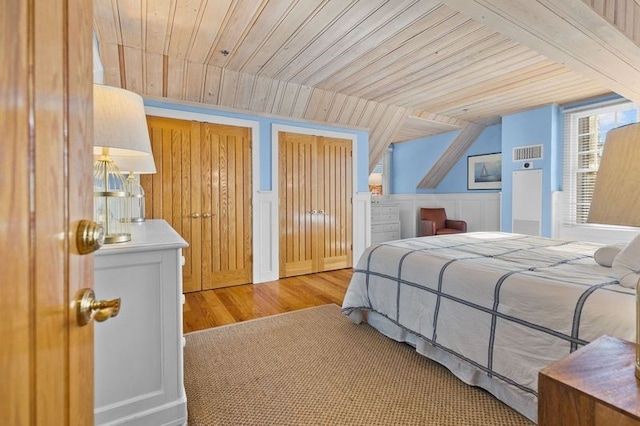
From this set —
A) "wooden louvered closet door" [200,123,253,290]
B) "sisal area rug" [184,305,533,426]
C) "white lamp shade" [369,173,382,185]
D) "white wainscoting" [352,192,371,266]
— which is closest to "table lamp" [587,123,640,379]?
"sisal area rug" [184,305,533,426]

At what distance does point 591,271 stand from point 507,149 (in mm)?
3778

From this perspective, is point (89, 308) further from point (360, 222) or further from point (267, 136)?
point (360, 222)

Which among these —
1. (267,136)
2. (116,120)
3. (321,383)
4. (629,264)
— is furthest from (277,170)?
(629,264)

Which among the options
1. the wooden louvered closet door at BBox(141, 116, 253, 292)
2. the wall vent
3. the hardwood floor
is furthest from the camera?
the wall vent

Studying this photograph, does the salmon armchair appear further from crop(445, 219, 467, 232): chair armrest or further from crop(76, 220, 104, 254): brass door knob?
crop(76, 220, 104, 254): brass door knob

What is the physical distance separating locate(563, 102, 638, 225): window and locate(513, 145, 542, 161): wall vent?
32 cm

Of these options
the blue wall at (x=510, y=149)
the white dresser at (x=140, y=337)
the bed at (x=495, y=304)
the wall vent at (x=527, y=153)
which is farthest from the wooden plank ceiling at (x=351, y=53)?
the white dresser at (x=140, y=337)

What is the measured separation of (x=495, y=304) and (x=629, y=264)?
0.57 metres

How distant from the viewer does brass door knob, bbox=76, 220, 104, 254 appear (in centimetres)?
57

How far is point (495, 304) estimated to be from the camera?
1562 mm

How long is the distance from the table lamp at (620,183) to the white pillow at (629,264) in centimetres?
75

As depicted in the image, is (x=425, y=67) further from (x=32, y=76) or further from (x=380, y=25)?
(x=32, y=76)

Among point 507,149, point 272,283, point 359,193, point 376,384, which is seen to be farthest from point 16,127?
point 507,149

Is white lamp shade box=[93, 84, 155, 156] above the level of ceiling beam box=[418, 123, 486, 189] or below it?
below
